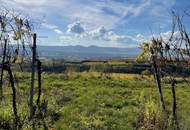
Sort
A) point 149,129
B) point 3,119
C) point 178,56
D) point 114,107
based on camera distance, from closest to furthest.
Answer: point 178,56 → point 149,129 → point 3,119 → point 114,107

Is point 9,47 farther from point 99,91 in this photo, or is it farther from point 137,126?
point 99,91

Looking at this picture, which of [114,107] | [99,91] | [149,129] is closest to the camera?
[149,129]

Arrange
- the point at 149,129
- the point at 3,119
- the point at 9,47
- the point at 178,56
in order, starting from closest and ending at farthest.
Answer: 1. the point at 178,56
2. the point at 9,47
3. the point at 149,129
4. the point at 3,119

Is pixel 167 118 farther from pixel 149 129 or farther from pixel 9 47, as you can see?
pixel 9 47

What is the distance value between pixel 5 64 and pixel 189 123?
687 centimetres

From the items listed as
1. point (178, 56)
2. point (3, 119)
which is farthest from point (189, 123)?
point (178, 56)

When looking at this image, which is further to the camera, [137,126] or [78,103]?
[78,103]

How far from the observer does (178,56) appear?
712 cm

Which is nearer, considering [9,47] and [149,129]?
[9,47]

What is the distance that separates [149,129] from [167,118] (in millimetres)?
724

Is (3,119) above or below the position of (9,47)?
below

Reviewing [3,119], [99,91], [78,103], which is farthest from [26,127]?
[99,91]

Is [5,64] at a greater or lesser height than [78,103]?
greater

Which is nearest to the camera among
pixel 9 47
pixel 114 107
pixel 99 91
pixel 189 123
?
pixel 9 47
